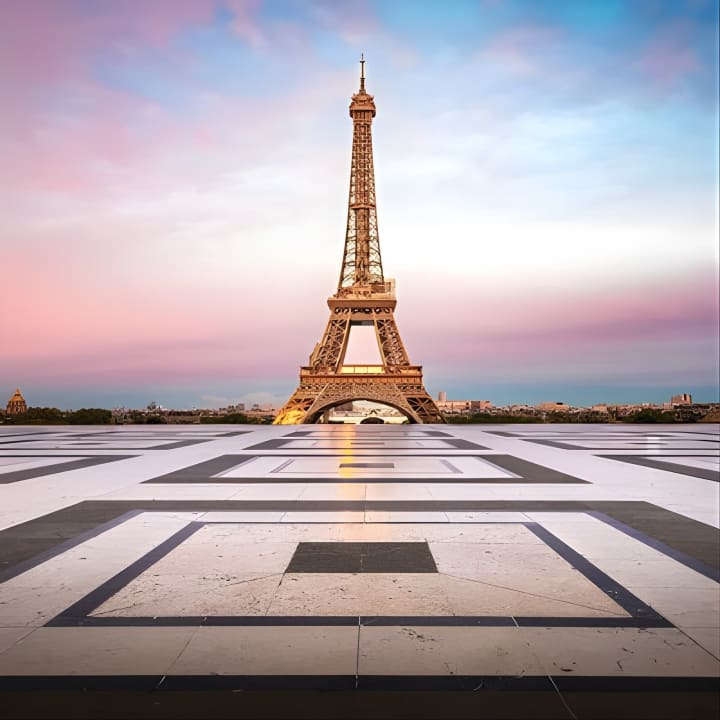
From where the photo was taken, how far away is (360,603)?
318 cm

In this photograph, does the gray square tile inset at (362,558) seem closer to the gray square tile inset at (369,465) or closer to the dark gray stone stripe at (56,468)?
the gray square tile inset at (369,465)

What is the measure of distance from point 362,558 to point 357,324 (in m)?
40.3

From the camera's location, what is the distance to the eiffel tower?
36325mm

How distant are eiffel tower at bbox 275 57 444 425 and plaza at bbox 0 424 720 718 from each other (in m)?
29.1

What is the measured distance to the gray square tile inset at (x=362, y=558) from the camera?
3814mm

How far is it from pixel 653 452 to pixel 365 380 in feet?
83.6

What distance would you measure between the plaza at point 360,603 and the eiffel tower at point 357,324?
95.4 feet

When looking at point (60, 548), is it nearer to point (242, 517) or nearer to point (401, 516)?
point (242, 517)

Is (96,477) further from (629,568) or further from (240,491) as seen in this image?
(629,568)

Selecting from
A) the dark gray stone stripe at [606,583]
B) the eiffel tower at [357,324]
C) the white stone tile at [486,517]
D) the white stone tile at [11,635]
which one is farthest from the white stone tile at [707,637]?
the eiffel tower at [357,324]
